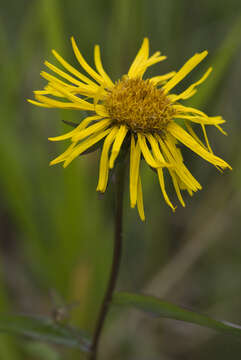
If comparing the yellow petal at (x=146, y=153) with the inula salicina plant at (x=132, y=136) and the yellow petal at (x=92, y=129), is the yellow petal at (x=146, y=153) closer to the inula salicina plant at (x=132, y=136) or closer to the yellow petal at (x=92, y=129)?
the inula salicina plant at (x=132, y=136)

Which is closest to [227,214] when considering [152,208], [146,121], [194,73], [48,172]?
[152,208]

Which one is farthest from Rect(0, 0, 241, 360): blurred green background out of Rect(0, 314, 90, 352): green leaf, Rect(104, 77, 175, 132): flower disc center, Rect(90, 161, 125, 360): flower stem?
Rect(90, 161, 125, 360): flower stem

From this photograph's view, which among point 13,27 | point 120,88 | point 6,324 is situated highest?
point 13,27

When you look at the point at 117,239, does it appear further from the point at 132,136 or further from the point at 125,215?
the point at 125,215

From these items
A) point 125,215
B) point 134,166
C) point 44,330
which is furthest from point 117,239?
point 125,215

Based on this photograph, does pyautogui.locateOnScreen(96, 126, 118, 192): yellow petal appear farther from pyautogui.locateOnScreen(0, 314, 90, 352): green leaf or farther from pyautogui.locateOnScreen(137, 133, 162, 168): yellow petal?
pyautogui.locateOnScreen(0, 314, 90, 352): green leaf

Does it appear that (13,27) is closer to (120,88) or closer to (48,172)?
(48,172)

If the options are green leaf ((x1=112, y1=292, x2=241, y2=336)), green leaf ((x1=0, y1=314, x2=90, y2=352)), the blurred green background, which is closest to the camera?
green leaf ((x1=112, y1=292, x2=241, y2=336))
